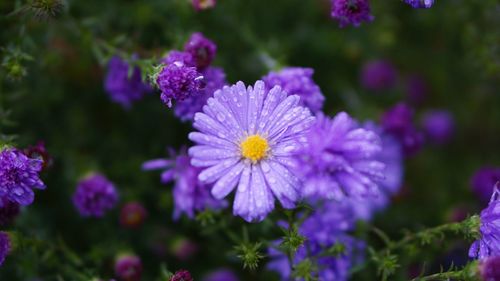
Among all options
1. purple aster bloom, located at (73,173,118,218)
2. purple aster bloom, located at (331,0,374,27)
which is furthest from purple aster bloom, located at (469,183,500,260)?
purple aster bloom, located at (73,173,118,218)

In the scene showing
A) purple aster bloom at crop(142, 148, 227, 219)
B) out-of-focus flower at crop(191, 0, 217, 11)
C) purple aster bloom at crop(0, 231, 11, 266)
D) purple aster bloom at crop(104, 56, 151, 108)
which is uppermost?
out-of-focus flower at crop(191, 0, 217, 11)

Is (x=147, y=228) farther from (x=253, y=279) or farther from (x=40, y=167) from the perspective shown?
(x=40, y=167)

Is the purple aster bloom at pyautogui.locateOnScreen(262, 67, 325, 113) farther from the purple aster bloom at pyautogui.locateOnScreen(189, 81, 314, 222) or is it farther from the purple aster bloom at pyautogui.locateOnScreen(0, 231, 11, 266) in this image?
the purple aster bloom at pyautogui.locateOnScreen(0, 231, 11, 266)

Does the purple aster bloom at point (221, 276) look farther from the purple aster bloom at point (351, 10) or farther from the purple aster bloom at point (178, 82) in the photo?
the purple aster bloom at point (351, 10)

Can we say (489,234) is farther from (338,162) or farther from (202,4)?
(202,4)

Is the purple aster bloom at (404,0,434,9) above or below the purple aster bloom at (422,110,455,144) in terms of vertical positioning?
below

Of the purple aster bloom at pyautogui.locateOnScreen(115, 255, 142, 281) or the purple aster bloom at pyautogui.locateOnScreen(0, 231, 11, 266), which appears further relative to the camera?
the purple aster bloom at pyautogui.locateOnScreen(115, 255, 142, 281)
